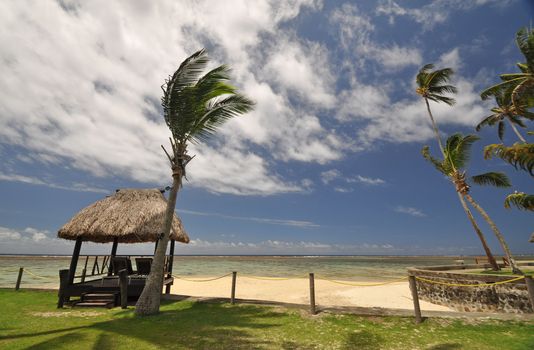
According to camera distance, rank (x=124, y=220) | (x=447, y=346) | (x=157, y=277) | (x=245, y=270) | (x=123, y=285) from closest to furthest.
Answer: (x=447, y=346) → (x=157, y=277) → (x=123, y=285) → (x=124, y=220) → (x=245, y=270)

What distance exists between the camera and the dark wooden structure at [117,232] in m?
9.28

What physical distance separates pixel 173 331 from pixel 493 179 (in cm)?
1728

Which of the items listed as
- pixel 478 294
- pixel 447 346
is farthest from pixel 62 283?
pixel 478 294

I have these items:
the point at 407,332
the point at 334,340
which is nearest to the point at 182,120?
the point at 334,340

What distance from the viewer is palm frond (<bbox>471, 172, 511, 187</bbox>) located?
14539mm

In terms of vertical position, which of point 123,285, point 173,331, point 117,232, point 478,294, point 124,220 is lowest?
point 173,331

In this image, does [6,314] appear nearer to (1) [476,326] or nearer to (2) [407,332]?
(2) [407,332]

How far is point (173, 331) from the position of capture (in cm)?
613

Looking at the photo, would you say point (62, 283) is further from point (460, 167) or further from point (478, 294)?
point (460, 167)

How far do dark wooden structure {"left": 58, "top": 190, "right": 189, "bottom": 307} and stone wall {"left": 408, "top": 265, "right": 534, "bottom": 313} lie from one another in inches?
419

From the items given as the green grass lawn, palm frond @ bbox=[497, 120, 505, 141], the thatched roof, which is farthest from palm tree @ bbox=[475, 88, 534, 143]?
the thatched roof

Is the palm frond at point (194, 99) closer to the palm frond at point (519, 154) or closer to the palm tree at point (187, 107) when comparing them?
the palm tree at point (187, 107)

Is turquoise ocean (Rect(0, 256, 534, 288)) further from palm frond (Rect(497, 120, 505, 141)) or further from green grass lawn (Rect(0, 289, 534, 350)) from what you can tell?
palm frond (Rect(497, 120, 505, 141))

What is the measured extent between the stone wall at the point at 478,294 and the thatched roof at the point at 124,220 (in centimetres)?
1064
